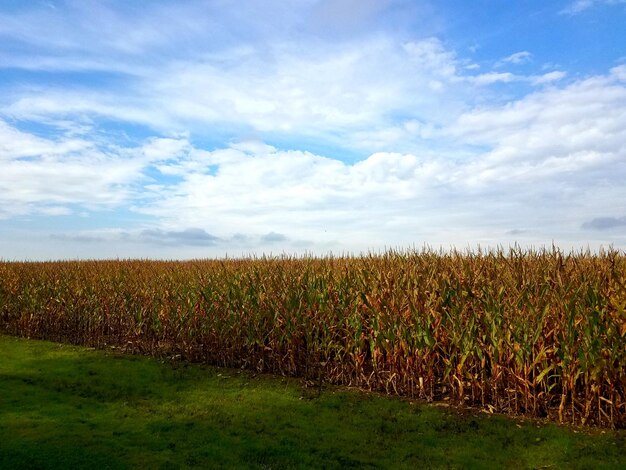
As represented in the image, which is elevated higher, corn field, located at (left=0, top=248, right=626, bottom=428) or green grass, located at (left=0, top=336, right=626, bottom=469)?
corn field, located at (left=0, top=248, right=626, bottom=428)

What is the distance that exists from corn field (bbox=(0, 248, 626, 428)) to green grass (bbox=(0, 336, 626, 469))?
71 cm

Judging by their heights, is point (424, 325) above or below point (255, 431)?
above

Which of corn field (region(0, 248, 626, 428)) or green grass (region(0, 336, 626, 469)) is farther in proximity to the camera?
corn field (region(0, 248, 626, 428))

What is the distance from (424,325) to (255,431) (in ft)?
13.9

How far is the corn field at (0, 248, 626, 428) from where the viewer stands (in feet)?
31.3

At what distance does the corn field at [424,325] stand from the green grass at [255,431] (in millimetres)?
705

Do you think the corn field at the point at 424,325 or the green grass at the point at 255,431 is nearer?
the green grass at the point at 255,431

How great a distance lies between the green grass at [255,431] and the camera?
7.96 meters

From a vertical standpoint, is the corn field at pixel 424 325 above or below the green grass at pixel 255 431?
above

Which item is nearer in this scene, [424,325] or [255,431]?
[255,431]

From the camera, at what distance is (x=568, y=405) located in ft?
32.1

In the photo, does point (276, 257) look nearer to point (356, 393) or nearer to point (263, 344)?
point (263, 344)

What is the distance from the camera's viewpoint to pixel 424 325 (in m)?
11.1

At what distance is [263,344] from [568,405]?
694cm
